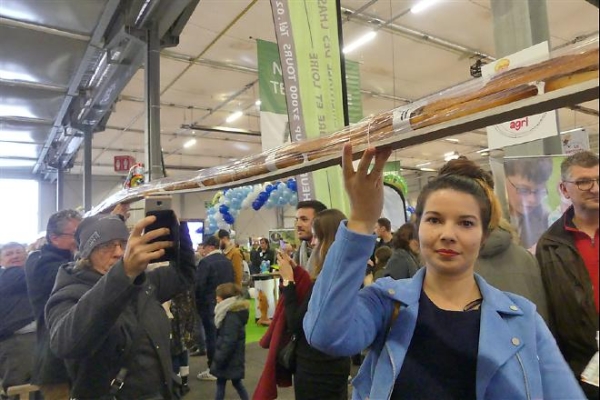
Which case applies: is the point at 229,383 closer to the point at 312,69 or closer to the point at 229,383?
the point at 229,383

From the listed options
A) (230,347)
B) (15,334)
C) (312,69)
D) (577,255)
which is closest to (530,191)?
(577,255)

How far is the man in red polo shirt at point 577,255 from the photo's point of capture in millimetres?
451

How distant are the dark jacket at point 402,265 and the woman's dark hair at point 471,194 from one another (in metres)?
2.10

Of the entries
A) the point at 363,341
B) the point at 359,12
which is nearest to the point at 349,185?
the point at 363,341

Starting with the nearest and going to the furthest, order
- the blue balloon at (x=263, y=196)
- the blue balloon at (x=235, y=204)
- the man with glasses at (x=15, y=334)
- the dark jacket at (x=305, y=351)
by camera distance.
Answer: the dark jacket at (x=305, y=351), the man with glasses at (x=15, y=334), the blue balloon at (x=263, y=196), the blue balloon at (x=235, y=204)

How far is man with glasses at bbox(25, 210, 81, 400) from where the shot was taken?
1.71 metres

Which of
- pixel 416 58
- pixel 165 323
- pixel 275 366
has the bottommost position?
pixel 275 366

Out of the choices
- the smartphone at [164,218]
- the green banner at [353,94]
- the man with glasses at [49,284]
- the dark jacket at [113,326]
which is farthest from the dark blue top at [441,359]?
the green banner at [353,94]

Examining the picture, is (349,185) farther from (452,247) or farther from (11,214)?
(11,214)

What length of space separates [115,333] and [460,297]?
1106 mm

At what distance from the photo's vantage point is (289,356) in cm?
198

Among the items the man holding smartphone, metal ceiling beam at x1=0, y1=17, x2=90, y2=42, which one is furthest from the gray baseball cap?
the man holding smartphone

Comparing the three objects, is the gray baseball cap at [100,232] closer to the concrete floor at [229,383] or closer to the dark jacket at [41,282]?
the dark jacket at [41,282]

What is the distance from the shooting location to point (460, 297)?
0.91 m
